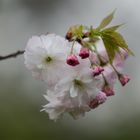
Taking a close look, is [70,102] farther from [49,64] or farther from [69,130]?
[69,130]

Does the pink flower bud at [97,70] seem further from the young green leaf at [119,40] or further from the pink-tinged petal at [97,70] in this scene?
the young green leaf at [119,40]

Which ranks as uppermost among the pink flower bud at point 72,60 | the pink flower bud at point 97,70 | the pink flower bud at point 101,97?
the pink flower bud at point 72,60

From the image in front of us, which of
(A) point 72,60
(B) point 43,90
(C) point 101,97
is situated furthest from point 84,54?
(B) point 43,90

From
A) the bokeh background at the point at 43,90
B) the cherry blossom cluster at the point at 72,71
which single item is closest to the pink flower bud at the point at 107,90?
the cherry blossom cluster at the point at 72,71

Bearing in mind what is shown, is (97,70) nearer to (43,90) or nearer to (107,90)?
(107,90)

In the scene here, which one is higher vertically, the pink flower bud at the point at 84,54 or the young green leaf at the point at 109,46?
the young green leaf at the point at 109,46

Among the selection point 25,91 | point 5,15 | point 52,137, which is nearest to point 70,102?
point 52,137

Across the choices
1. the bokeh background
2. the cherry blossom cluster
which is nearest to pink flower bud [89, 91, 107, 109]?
the cherry blossom cluster
